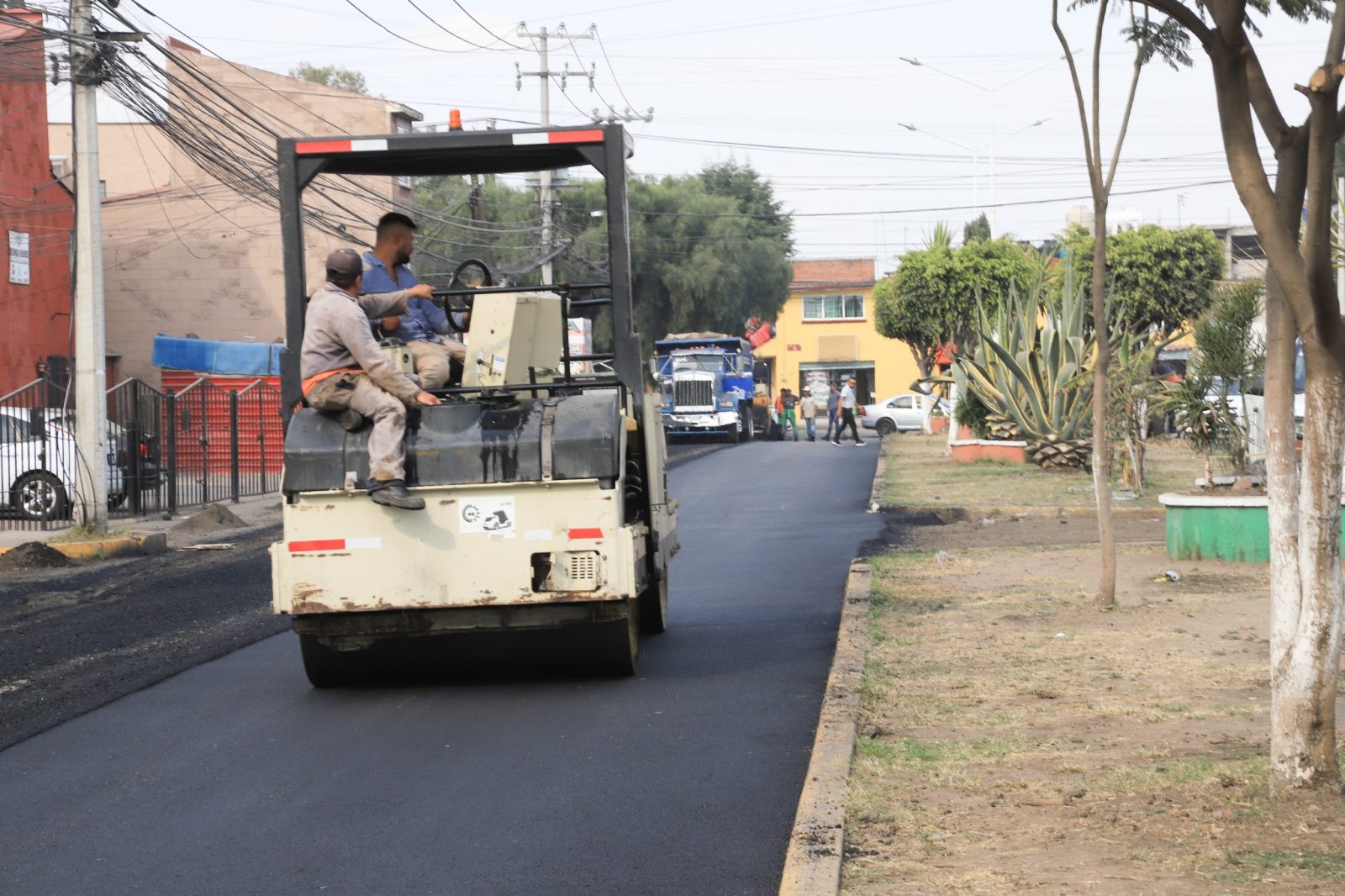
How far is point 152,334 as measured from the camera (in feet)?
146

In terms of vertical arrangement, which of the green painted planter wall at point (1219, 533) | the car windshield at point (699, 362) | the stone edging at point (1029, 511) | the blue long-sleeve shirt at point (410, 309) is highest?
the car windshield at point (699, 362)

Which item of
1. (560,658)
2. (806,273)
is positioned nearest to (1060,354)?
(560,658)

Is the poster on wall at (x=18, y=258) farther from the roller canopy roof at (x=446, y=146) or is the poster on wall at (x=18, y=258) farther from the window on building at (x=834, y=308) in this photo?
the window on building at (x=834, y=308)

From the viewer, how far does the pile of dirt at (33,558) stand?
1647 centimetres

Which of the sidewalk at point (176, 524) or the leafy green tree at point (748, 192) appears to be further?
the leafy green tree at point (748, 192)

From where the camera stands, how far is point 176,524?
21.5m

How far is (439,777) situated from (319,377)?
2.50m

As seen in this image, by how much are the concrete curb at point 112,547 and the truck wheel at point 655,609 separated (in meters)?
8.97

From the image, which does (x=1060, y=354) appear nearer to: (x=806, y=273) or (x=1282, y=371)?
(x=1282, y=371)

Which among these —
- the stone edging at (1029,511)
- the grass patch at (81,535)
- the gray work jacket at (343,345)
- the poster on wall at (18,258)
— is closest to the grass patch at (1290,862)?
the gray work jacket at (343,345)

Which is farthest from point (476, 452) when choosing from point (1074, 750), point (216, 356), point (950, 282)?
point (950, 282)

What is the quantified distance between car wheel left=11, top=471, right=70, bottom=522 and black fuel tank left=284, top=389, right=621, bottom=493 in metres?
12.8

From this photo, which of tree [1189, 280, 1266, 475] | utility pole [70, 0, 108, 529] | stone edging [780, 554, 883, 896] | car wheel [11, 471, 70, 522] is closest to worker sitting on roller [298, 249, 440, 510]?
stone edging [780, 554, 883, 896]

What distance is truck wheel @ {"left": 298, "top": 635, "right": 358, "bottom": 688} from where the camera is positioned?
8.76 meters
